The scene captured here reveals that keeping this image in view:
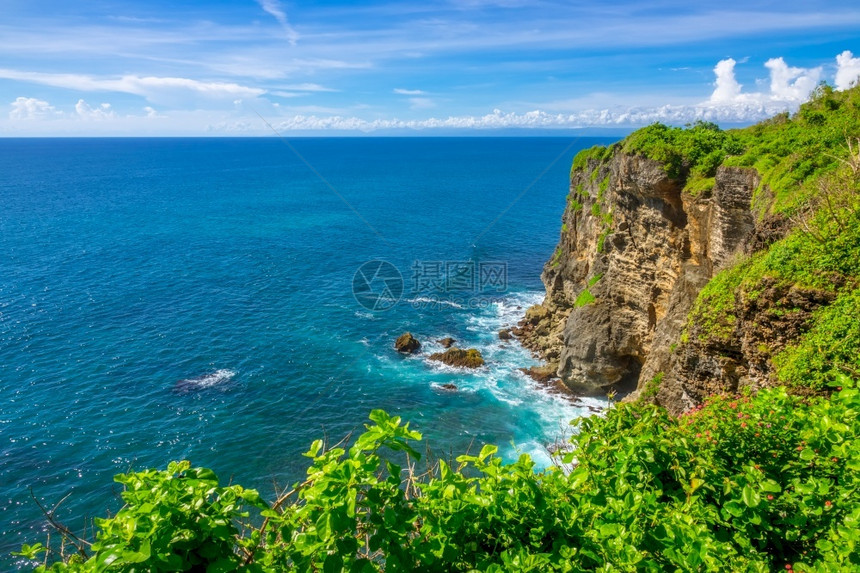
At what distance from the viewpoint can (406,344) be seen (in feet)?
158

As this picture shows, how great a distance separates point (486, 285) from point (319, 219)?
1783 inches

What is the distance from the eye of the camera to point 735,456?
9047 millimetres

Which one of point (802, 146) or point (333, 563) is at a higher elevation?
point (802, 146)

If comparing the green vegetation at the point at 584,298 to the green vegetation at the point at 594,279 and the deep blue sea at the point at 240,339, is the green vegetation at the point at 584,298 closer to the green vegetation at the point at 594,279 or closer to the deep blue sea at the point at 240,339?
the green vegetation at the point at 594,279

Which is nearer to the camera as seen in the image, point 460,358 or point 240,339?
point 460,358

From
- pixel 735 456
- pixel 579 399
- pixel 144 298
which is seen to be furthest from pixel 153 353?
pixel 735 456

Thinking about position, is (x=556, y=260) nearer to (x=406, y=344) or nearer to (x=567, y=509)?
(x=406, y=344)

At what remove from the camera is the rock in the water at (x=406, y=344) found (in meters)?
48.1

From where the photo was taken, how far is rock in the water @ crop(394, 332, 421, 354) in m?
48.1

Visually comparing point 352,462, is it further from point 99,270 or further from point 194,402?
point 99,270

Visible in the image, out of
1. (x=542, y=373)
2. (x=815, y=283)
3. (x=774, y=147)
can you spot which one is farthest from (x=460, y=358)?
(x=815, y=283)

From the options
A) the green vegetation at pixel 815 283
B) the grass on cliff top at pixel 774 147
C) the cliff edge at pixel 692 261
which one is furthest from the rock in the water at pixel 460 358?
the green vegetation at pixel 815 283

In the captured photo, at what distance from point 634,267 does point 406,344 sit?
838 inches

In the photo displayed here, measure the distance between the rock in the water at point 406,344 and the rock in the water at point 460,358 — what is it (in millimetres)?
2153
